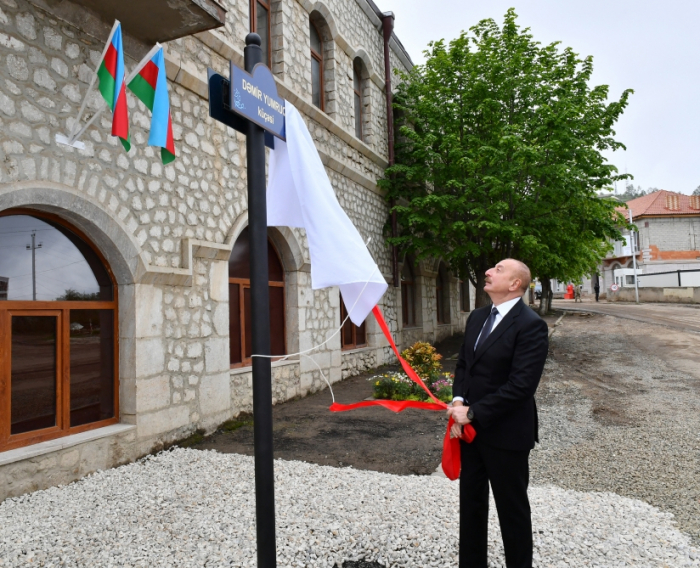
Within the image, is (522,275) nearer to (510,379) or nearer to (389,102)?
(510,379)

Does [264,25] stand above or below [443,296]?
above

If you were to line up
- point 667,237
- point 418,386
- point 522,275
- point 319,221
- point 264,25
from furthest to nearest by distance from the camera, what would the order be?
point 667,237
point 418,386
point 264,25
point 522,275
point 319,221

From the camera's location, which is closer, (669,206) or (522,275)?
(522,275)

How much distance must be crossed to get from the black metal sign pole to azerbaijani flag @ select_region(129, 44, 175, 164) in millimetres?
2555

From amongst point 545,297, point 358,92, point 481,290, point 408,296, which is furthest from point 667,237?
point 358,92

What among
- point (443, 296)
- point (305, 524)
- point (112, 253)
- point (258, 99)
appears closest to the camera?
point (258, 99)

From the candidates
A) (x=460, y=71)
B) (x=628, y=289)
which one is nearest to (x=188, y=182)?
(x=460, y=71)

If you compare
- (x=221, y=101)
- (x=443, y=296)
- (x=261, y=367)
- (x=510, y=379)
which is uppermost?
(x=221, y=101)

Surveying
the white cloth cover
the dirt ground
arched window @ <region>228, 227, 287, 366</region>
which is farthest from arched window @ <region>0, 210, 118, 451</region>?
the white cloth cover

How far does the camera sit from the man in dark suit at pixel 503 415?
7.95ft

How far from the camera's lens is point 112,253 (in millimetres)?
4883

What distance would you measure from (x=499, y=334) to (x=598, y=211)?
402 inches

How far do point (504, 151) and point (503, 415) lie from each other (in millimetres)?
8557

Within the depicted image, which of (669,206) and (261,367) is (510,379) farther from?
(669,206)
